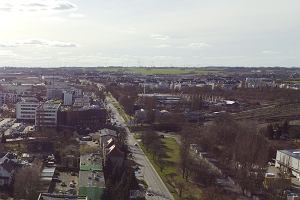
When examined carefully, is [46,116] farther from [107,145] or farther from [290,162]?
[290,162]

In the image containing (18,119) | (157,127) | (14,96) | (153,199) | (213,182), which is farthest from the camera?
(14,96)

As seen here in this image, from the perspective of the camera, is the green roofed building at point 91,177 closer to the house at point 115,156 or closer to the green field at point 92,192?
the green field at point 92,192

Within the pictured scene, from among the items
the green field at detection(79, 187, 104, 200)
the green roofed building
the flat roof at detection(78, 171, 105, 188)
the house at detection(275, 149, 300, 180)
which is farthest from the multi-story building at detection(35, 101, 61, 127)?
the house at detection(275, 149, 300, 180)

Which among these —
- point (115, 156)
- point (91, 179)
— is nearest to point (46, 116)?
point (115, 156)

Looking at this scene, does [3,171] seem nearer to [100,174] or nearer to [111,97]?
[100,174]

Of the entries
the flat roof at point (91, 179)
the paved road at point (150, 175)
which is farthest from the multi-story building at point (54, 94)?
the flat roof at point (91, 179)

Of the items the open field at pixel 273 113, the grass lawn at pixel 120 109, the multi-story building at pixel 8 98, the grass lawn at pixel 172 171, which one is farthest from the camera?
the multi-story building at pixel 8 98

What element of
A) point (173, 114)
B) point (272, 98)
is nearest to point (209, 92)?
point (272, 98)
